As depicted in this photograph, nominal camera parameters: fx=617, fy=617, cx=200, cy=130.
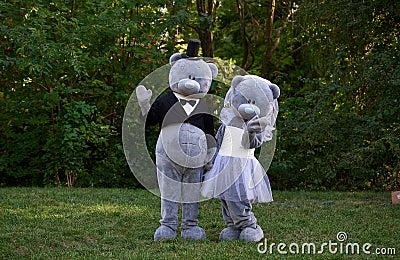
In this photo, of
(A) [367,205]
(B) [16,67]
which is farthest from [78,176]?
(A) [367,205]

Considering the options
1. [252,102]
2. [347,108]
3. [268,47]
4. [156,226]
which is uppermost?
[268,47]

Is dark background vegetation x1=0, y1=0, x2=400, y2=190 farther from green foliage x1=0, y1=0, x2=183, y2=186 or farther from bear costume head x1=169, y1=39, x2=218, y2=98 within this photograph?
bear costume head x1=169, y1=39, x2=218, y2=98

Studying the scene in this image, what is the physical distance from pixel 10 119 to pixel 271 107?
547cm

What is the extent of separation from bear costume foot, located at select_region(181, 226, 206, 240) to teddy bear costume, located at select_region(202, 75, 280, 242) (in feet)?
0.54

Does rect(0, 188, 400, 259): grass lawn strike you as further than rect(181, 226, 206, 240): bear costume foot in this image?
No

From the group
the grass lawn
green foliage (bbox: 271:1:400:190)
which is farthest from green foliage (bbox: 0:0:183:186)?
green foliage (bbox: 271:1:400:190)

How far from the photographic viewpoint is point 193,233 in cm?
A: 480

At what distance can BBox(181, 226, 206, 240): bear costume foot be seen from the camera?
15.7ft

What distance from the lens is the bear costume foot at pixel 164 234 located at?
475 cm

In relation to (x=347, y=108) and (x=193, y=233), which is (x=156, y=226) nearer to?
(x=193, y=233)

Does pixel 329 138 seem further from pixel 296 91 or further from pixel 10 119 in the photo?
pixel 10 119

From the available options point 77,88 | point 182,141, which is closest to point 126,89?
point 77,88

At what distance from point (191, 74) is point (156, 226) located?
1.41 metres

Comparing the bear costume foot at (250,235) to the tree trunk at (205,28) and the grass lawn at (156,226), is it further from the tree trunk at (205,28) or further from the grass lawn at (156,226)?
the tree trunk at (205,28)
